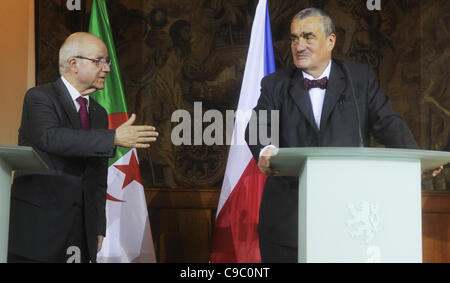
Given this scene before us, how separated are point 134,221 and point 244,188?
821 mm

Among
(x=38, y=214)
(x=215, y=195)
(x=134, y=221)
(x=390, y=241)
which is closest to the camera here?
(x=390, y=241)

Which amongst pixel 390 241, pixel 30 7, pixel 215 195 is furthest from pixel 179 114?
pixel 390 241

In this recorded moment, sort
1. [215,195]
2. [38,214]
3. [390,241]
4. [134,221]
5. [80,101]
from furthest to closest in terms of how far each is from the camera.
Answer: [215,195] < [134,221] < [80,101] < [38,214] < [390,241]

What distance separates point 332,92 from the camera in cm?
327

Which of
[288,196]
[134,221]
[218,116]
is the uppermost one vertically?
[218,116]

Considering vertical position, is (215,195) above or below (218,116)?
below

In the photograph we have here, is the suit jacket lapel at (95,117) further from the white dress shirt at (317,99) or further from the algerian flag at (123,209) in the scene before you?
the white dress shirt at (317,99)

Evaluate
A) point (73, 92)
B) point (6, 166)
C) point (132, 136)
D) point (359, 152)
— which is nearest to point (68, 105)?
point (73, 92)

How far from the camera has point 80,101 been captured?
338 centimetres

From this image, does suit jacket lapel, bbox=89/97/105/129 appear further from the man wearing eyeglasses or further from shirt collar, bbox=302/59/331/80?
shirt collar, bbox=302/59/331/80

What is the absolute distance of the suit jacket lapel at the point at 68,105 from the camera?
10.7 ft

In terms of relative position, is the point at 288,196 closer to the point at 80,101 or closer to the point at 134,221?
the point at 80,101

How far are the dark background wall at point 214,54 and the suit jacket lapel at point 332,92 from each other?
1.69 metres

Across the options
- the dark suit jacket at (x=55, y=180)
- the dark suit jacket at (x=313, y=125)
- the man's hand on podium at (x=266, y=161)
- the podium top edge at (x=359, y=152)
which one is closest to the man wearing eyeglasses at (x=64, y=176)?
the dark suit jacket at (x=55, y=180)
